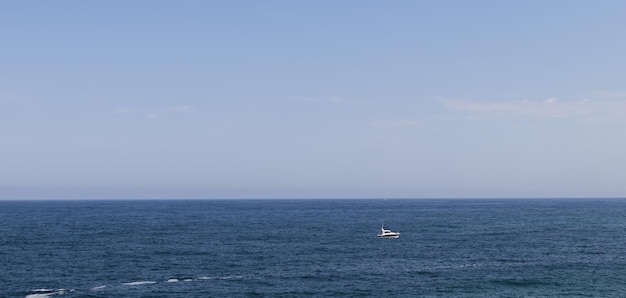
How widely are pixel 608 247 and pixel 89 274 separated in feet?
326

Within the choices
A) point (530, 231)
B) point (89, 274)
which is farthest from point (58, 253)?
point (530, 231)

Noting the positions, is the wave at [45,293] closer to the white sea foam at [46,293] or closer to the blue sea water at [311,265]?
the white sea foam at [46,293]

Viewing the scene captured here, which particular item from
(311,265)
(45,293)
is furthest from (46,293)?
(311,265)

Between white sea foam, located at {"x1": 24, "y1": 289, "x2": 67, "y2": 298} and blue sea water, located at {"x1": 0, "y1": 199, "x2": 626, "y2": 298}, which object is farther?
blue sea water, located at {"x1": 0, "y1": 199, "x2": 626, "y2": 298}

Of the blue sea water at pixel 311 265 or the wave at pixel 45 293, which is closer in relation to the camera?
the wave at pixel 45 293

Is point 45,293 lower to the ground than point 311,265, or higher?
lower

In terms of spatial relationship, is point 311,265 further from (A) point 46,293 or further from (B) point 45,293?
(B) point 45,293

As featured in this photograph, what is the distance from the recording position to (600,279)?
3413 inches

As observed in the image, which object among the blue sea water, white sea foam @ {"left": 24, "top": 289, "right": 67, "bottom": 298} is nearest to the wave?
white sea foam @ {"left": 24, "top": 289, "right": 67, "bottom": 298}

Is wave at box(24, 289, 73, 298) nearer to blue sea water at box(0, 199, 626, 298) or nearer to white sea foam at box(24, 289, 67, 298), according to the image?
white sea foam at box(24, 289, 67, 298)

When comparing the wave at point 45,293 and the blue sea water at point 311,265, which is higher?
the blue sea water at point 311,265

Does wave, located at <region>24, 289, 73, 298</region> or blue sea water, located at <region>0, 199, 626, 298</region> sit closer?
wave, located at <region>24, 289, 73, 298</region>

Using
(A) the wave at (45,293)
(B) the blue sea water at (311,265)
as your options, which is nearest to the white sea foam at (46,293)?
(A) the wave at (45,293)

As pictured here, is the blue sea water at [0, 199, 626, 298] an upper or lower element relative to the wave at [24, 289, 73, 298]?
upper
